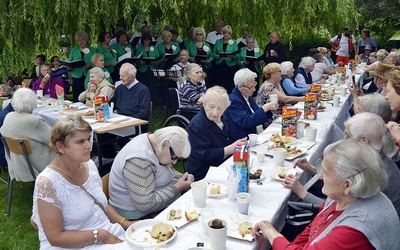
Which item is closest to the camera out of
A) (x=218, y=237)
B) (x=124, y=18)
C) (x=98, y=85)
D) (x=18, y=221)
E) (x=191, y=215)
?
(x=218, y=237)

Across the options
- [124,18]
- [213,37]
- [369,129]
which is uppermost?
[124,18]

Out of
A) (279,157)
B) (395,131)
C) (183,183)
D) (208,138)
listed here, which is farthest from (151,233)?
(395,131)

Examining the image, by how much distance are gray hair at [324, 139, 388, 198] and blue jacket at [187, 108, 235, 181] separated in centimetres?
169

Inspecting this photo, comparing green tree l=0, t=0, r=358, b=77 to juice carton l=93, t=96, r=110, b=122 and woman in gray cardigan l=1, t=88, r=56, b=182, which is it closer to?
juice carton l=93, t=96, r=110, b=122

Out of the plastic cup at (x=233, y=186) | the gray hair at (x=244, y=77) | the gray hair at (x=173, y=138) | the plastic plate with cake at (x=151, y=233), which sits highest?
the gray hair at (x=244, y=77)

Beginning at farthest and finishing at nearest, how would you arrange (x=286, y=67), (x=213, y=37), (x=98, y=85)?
1. (x=213, y=37)
2. (x=286, y=67)
3. (x=98, y=85)

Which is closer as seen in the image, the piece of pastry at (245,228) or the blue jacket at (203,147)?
the piece of pastry at (245,228)

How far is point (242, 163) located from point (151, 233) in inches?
26.9

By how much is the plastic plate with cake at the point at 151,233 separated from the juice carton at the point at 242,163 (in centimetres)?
54

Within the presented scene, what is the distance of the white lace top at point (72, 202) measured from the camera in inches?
84.5

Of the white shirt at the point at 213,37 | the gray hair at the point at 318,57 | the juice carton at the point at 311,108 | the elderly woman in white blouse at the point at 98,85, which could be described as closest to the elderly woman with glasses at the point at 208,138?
the juice carton at the point at 311,108

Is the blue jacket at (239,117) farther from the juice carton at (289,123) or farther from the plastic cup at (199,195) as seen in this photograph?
the plastic cup at (199,195)

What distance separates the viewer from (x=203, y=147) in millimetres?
3436

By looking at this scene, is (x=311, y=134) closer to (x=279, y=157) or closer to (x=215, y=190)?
(x=279, y=157)
